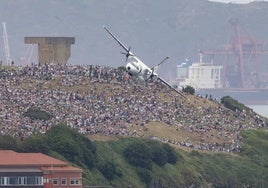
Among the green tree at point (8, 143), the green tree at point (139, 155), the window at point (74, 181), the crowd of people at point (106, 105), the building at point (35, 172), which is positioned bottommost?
the window at point (74, 181)

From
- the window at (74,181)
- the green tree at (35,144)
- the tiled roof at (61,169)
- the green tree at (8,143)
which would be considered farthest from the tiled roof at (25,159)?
the green tree at (35,144)

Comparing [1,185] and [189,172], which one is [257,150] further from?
[1,185]

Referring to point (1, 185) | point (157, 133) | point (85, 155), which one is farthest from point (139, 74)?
point (1, 185)

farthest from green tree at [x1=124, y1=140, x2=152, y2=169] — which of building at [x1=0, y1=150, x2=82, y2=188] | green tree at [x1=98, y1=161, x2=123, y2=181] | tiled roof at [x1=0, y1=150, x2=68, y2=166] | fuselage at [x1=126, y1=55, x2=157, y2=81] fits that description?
building at [x1=0, y1=150, x2=82, y2=188]

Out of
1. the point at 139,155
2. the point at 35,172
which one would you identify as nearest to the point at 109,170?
the point at 139,155

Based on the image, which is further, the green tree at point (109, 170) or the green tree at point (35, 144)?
the green tree at point (109, 170)

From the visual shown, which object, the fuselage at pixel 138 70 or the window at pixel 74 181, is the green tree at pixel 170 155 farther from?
the window at pixel 74 181

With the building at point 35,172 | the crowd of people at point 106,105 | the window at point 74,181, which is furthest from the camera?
the crowd of people at point 106,105

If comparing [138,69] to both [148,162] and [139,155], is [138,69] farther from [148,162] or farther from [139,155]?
[148,162]
